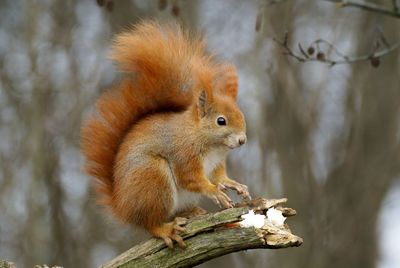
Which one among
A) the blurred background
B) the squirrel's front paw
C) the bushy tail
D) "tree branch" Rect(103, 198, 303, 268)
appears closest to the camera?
"tree branch" Rect(103, 198, 303, 268)

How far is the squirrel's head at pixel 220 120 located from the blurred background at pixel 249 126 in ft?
11.8

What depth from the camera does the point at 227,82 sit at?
3553 millimetres

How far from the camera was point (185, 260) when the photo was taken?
321cm

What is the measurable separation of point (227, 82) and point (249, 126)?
13.6 feet

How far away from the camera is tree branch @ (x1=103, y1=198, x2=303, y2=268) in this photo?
304cm

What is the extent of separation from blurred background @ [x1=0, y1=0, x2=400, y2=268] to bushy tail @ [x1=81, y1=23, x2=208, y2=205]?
343 centimetres

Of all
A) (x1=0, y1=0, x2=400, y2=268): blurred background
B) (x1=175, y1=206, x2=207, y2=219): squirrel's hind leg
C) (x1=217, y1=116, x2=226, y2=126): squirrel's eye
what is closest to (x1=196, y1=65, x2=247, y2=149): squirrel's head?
(x1=217, y1=116, x2=226, y2=126): squirrel's eye

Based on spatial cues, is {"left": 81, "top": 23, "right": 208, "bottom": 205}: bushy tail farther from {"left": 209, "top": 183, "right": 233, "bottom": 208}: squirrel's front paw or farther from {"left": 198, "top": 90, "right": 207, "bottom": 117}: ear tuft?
{"left": 209, "top": 183, "right": 233, "bottom": 208}: squirrel's front paw

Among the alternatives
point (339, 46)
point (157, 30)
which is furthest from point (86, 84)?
point (157, 30)

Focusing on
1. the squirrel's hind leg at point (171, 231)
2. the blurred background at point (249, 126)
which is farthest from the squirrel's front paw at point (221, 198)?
the blurred background at point (249, 126)

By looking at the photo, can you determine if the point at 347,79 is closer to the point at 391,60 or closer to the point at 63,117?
the point at 391,60

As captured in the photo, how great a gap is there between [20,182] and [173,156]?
4187mm

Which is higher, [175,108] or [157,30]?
[157,30]

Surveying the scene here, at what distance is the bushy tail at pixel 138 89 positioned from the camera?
3.41m
